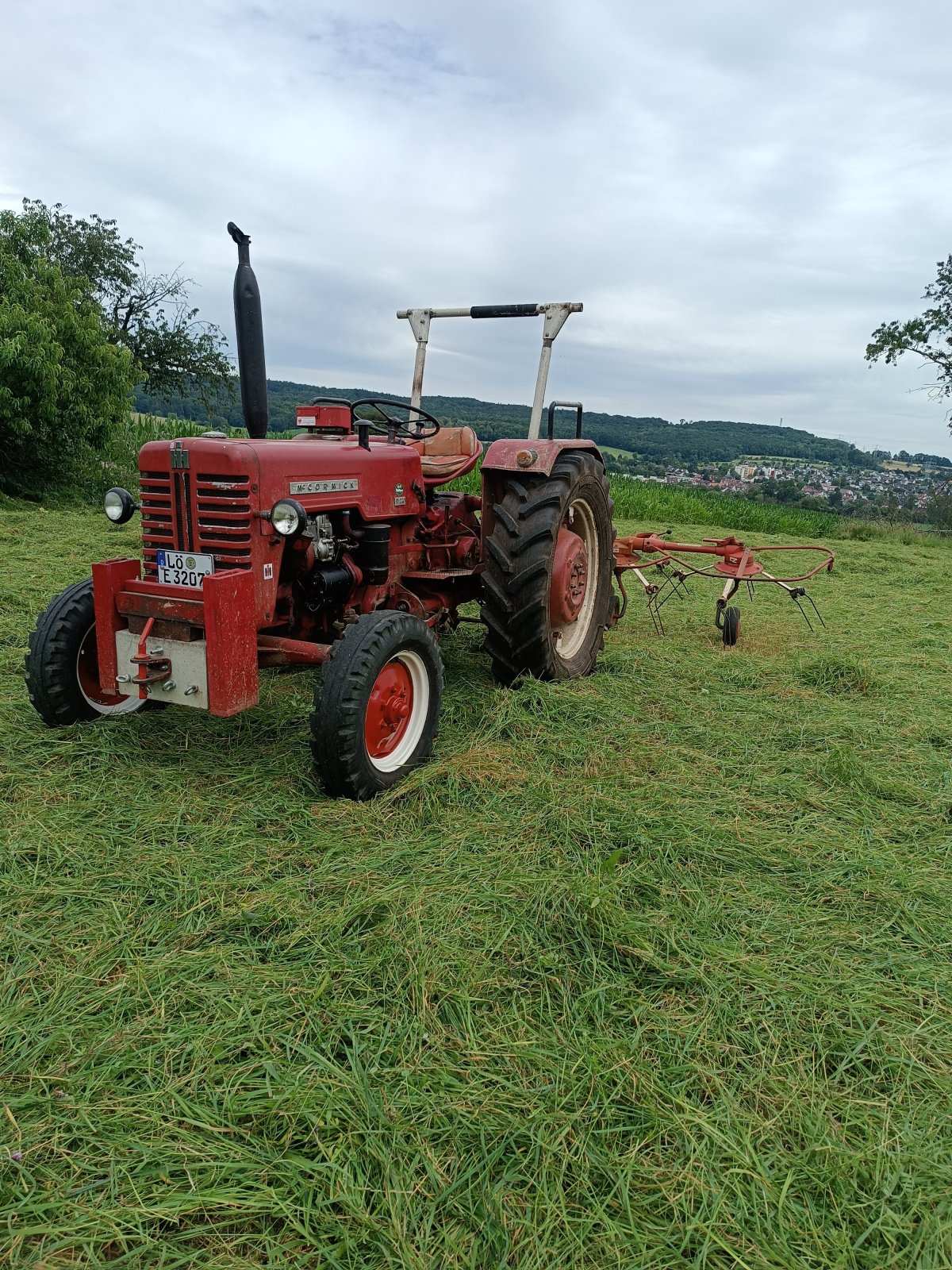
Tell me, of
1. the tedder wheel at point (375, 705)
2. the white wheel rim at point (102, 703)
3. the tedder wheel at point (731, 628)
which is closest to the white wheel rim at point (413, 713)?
the tedder wheel at point (375, 705)

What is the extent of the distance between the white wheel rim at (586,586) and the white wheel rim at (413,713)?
5.05 ft

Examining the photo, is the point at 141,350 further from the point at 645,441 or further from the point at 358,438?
A: the point at 358,438

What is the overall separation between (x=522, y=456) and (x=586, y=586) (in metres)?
1.07

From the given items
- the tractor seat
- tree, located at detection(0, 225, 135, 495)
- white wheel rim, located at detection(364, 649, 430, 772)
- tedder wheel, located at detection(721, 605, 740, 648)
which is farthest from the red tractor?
tree, located at detection(0, 225, 135, 495)

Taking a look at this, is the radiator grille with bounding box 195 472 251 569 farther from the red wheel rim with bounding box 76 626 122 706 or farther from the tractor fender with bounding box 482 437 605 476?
the tractor fender with bounding box 482 437 605 476

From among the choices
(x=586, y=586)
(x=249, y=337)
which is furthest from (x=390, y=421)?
(x=586, y=586)

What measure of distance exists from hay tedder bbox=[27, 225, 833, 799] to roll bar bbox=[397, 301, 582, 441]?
1 centimetres

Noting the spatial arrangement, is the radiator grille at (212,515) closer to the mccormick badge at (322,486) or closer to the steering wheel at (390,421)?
the mccormick badge at (322,486)

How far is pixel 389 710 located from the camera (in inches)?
135

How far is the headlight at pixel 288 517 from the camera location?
319 centimetres

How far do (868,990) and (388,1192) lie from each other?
137 centimetres

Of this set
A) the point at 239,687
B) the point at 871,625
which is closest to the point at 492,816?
the point at 239,687

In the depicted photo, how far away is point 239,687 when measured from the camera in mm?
3180

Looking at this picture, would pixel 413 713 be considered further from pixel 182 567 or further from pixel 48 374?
pixel 48 374
